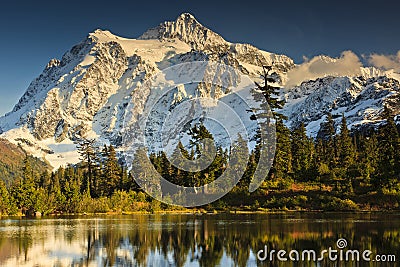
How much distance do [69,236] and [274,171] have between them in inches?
1416

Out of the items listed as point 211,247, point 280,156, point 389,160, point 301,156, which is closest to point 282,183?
point 280,156

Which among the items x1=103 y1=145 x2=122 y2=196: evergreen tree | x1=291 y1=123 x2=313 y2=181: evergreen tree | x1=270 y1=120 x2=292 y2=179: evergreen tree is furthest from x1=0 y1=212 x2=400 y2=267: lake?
x1=103 y1=145 x2=122 y2=196: evergreen tree

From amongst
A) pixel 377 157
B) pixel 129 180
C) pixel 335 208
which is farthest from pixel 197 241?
pixel 129 180

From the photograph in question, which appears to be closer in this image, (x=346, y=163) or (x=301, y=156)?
(x=346, y=163)

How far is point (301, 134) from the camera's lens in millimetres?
85688

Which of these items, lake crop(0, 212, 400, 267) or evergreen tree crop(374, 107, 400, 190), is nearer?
lake crop(0, 212, 400, 267)

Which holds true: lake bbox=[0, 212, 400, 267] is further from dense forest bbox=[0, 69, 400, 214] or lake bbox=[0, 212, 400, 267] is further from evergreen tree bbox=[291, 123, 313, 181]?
evergreen tree bbox=[291, 123, 313, 181]

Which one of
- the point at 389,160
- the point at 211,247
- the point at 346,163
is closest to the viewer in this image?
the point at 211,247

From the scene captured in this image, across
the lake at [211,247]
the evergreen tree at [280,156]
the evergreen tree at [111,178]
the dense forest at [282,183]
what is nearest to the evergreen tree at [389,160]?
the dense forest at [282,183]

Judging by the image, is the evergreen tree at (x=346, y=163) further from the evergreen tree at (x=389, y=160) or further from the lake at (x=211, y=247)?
the lake at (x=211, y=247)

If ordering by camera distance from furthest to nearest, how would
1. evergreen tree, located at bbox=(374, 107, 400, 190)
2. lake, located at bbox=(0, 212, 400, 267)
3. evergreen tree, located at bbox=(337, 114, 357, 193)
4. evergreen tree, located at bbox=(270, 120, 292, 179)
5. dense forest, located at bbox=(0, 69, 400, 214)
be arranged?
evergreen tree, located at bbox=(270, 120, 292, 179) < evergreen tree, located at bbox=(337, 114, 357, 193) < evergreen tree, located at bbox=(374, 107, 400, 190) < dense forest, located at bbox=(0, 69, 400, 214) < lake, located at bbox=(0, 212, 400, 267)

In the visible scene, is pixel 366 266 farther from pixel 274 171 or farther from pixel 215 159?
pixel 215 159

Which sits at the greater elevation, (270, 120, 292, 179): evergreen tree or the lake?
(270, 120, 292, 179): evergreen tree

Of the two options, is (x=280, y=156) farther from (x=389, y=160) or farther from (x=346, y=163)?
(x=346, y=163)
